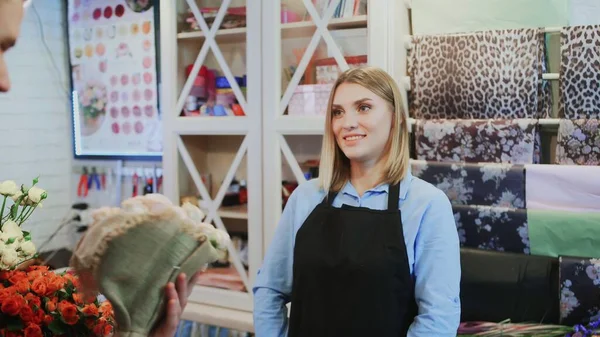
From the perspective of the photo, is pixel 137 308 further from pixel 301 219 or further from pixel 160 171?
pixel 160 171

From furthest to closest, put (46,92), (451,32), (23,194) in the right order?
(46,92), (451,32), (23,194)

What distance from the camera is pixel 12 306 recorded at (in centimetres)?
102

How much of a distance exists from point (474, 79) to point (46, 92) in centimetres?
237

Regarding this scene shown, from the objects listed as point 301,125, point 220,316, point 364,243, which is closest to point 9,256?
point 364,243


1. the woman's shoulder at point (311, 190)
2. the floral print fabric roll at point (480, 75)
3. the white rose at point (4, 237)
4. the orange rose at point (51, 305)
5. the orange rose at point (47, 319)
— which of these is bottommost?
the orange rose at point (47, 319)

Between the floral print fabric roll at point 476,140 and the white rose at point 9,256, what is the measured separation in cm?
155

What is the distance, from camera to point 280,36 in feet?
7.86

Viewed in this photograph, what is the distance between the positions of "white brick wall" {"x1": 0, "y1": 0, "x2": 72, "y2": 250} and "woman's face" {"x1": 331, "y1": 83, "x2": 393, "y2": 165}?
2.21 metres

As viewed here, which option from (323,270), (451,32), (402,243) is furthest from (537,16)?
(323,270)

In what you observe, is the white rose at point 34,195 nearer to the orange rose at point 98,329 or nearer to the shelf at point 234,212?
the orange rose at point 98,329

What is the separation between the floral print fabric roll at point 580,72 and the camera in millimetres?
1982

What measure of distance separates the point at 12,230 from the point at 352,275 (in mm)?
801

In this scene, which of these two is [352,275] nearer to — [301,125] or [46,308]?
[46,308]

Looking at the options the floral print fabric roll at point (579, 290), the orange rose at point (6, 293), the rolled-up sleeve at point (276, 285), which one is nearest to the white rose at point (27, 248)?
the orange rose at point (6, 293)
